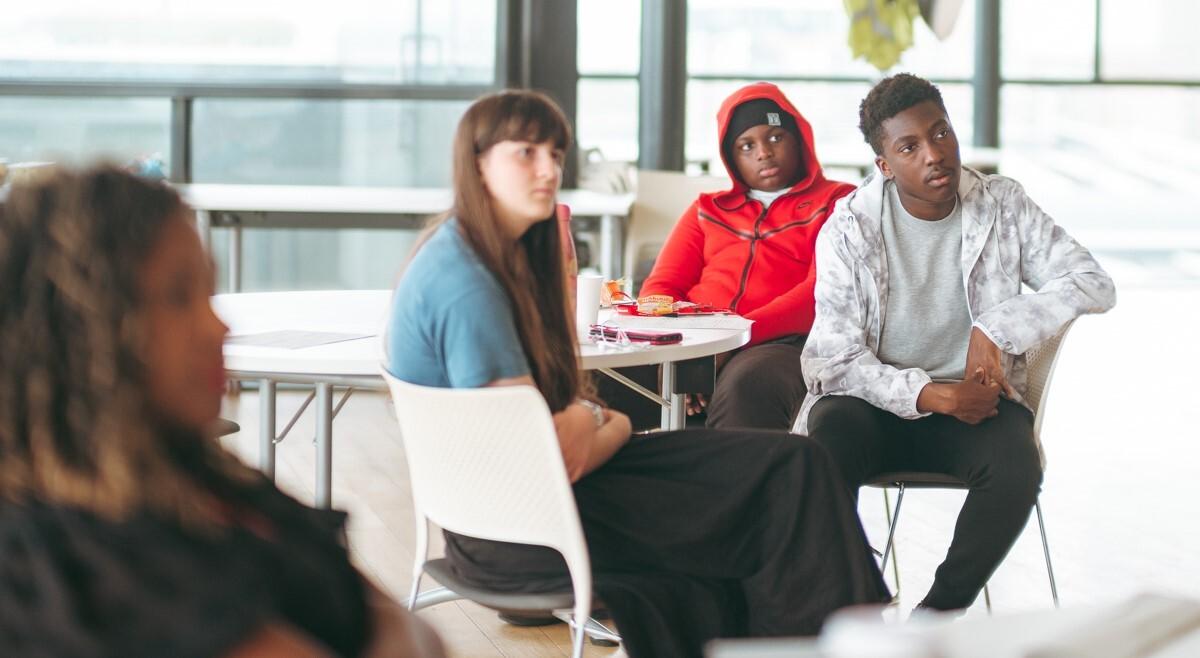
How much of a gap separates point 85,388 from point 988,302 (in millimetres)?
2147

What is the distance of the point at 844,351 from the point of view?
108 inches

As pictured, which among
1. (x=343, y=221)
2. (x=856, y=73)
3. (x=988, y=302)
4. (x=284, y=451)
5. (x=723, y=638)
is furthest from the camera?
(x=856, y=73)

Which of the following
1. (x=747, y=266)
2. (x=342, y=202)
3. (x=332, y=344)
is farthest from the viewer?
(x=342, y=202)

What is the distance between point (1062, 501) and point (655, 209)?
2.14 metres

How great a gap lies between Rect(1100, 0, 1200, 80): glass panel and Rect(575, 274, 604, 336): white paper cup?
6.81 m

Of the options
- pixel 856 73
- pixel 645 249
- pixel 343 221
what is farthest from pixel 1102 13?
pixel 343 221

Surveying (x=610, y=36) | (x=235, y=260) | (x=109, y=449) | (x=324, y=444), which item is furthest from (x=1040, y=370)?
(x=610, y=36)

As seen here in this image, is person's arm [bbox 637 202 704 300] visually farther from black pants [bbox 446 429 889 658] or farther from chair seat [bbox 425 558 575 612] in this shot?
chair seat [bbox 425 558 575 612]

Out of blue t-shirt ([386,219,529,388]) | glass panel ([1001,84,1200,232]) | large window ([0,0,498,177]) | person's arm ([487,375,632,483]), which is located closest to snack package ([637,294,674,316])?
person's arm ([487,375,632,483])

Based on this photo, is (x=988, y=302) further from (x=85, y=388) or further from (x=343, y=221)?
(x=343, y=221)

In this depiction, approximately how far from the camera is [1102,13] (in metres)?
8.59

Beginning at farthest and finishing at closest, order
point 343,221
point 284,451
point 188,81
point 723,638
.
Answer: point 188,81
point 343,221
point 284,451
point 723,638

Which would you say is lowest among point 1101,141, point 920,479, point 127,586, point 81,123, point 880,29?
point 920,479

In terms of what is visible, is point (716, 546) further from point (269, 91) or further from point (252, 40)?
point (252, 40)
